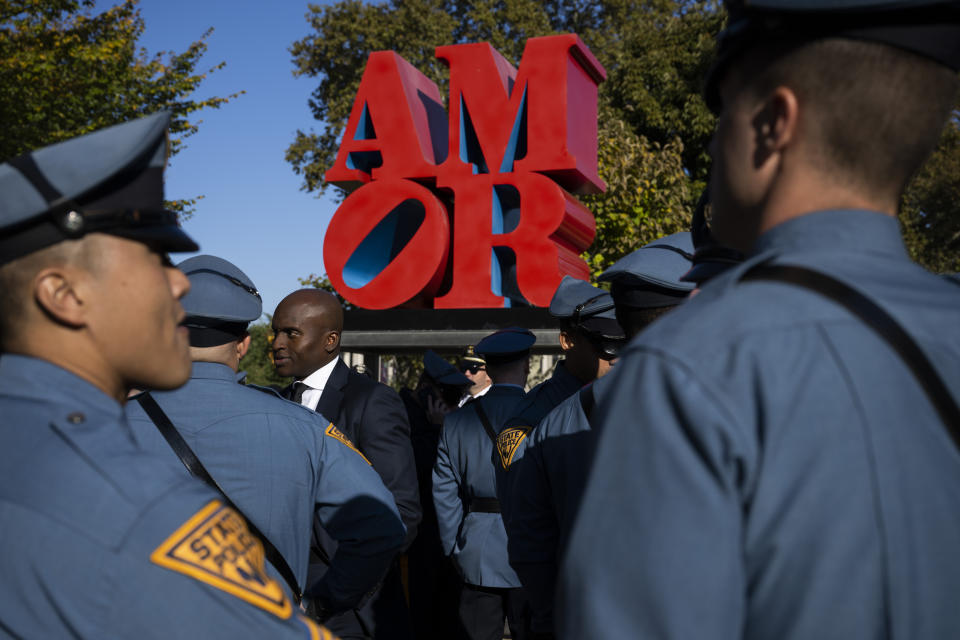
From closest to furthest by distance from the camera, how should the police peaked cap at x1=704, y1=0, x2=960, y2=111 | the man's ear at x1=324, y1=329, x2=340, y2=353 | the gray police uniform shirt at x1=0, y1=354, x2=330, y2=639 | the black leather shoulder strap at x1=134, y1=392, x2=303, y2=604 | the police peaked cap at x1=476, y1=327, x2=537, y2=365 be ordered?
the police peaked cap at x1=704, y1=0, x2=960, y2=111 < the gray police uniform shirt at x1=0, y1=354, x2=330, y2=639 < the black leather shoulder strap at x1=134, y1=392, x2=303, y2=604 < the man's ear at x1=324, y1=329, x2=340, y2=353 < the police peaked cap at x1=476, y1=327, x2=537, y2=365

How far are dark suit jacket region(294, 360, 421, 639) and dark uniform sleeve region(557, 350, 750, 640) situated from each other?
344cm

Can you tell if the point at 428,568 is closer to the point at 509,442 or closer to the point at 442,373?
the point at 442,373

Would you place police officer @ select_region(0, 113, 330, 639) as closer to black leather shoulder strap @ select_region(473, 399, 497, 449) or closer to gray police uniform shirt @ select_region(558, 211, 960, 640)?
gray police uniform shirt @ select_region(558, 211, 960, 640)

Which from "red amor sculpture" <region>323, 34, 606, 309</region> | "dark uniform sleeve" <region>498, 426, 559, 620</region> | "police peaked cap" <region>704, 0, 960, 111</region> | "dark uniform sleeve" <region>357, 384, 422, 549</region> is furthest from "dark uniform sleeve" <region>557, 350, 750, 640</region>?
"red amor sculpture" <region>323, 34, 606, 309</region>

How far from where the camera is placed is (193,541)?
1.36m

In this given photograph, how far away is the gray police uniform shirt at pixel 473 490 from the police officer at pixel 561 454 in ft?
5.06

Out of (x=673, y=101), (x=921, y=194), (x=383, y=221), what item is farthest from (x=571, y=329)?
(x=921, y=194)

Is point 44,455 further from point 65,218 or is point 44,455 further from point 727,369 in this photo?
point 727,369

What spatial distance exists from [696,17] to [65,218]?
75.2 feet

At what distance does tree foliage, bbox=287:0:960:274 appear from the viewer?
21594 millimetres

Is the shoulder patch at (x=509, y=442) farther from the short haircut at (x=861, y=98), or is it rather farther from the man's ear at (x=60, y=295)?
the short haircut at (x=861, y=98)

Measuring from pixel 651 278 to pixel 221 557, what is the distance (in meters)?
1.86

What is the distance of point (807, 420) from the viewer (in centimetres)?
105

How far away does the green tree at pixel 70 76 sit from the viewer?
13.4 metres
